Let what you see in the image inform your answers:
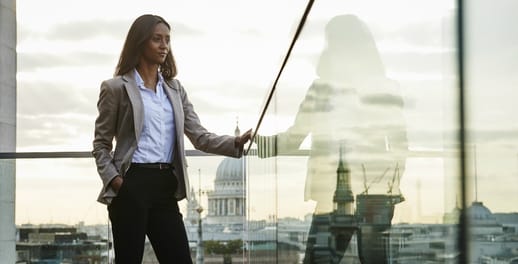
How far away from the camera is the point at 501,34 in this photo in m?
0.92

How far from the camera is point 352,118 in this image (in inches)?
68.9

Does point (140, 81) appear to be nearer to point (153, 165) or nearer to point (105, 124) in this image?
point (105, 124)

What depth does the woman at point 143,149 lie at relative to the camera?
3166 mm

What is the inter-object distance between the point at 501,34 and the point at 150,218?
94.4 inches

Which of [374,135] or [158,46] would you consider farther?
[158,46]

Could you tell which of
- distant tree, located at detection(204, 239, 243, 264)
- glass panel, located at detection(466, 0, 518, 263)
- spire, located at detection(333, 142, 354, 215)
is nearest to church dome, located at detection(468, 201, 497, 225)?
glass panel, located at detection(466, 0, 518, 263)

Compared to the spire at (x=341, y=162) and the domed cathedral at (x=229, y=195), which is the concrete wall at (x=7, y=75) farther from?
the spire at (x=341, y=162)

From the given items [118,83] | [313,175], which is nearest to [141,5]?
[118,83]

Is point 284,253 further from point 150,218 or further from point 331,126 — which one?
point 331,126

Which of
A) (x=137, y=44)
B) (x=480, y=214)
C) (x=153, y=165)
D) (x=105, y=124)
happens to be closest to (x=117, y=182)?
(x=153, y=165)

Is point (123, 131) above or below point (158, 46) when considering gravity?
below

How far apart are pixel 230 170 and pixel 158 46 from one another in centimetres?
286

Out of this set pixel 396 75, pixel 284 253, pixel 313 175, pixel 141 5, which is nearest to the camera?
pixel 396 75

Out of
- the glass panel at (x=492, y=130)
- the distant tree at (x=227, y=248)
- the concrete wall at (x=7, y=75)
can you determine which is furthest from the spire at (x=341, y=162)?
the concrete wall at (x=7, y=75)
